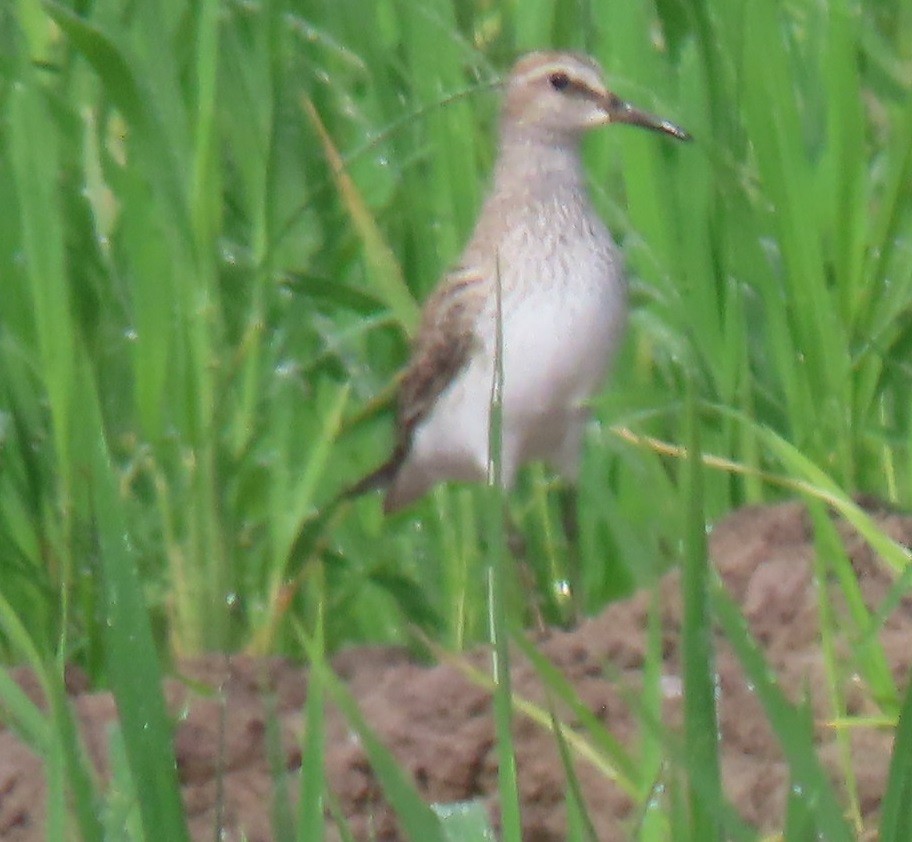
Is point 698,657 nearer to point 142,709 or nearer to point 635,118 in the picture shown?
point 142,709

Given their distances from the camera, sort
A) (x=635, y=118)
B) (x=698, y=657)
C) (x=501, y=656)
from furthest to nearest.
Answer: (x=635, y=118), (x=501, y=656), (x=698, y=657)

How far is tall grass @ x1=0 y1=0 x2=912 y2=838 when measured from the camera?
323 cm

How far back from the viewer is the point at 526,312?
390cm

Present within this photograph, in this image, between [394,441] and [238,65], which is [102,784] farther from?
[394,441]

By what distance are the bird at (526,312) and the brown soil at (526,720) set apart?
0.80 m

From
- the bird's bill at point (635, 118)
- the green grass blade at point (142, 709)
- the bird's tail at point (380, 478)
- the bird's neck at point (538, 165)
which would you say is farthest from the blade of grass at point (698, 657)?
the bird's neck at point (538, 165)

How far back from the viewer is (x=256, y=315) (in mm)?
3377

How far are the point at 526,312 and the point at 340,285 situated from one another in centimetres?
47

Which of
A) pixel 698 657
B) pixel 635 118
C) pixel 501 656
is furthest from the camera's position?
pixel 635 118

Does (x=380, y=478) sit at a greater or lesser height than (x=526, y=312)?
lesser

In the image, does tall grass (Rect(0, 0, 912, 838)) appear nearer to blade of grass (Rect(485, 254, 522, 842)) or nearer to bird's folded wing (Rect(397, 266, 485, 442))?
bird's folded wing (Rect(397, 266, 485, 442))

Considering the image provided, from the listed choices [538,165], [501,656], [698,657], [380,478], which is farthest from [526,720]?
[538,165]

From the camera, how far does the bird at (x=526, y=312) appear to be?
3871mm

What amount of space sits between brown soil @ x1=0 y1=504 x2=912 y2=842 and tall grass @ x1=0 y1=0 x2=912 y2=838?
16cm
